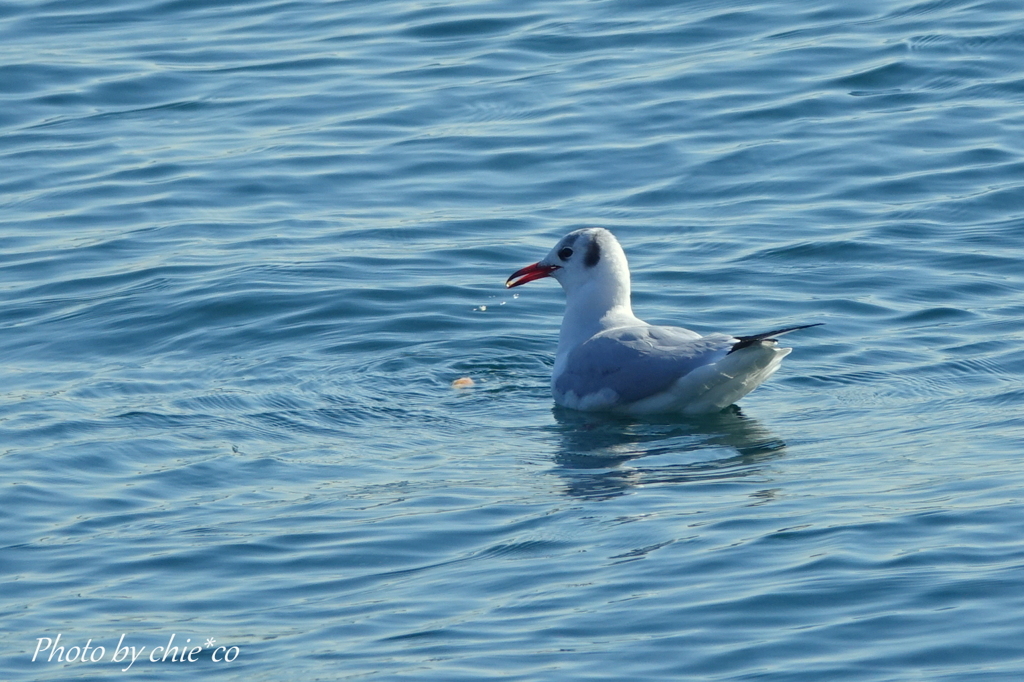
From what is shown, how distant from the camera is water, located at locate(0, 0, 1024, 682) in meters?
6.60

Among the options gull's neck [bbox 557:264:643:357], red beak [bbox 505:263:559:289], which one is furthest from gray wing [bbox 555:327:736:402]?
red beak [bbox 505:263:559:289]

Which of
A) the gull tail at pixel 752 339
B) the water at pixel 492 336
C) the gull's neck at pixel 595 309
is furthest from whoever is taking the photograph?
the gull's neck at pixel 595 309

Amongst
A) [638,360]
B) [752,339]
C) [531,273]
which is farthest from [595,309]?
[752,339]

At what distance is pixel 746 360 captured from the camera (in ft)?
30.3

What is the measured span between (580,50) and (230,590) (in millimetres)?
10808

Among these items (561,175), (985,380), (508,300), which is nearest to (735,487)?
(985,380)

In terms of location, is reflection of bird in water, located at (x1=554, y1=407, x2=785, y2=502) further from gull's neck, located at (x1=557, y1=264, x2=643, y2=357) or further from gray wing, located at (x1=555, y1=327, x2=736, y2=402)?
gull's neck, located at (x1=557, y1=264, x2=643, y2=357)

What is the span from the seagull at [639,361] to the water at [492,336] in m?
0.20

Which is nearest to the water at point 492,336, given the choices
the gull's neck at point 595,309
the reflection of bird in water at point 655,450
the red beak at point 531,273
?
the reflection of bird in water at point 655,450

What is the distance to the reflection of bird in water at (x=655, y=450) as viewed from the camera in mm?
8250

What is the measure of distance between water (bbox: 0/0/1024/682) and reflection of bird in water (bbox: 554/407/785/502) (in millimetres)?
39

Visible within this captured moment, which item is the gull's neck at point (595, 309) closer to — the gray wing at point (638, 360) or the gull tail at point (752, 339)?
the gray wing at point (638, 360)

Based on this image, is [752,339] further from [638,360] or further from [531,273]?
[531,273]

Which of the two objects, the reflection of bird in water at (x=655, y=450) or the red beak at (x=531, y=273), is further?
the red beak at (x=531, y=273)
